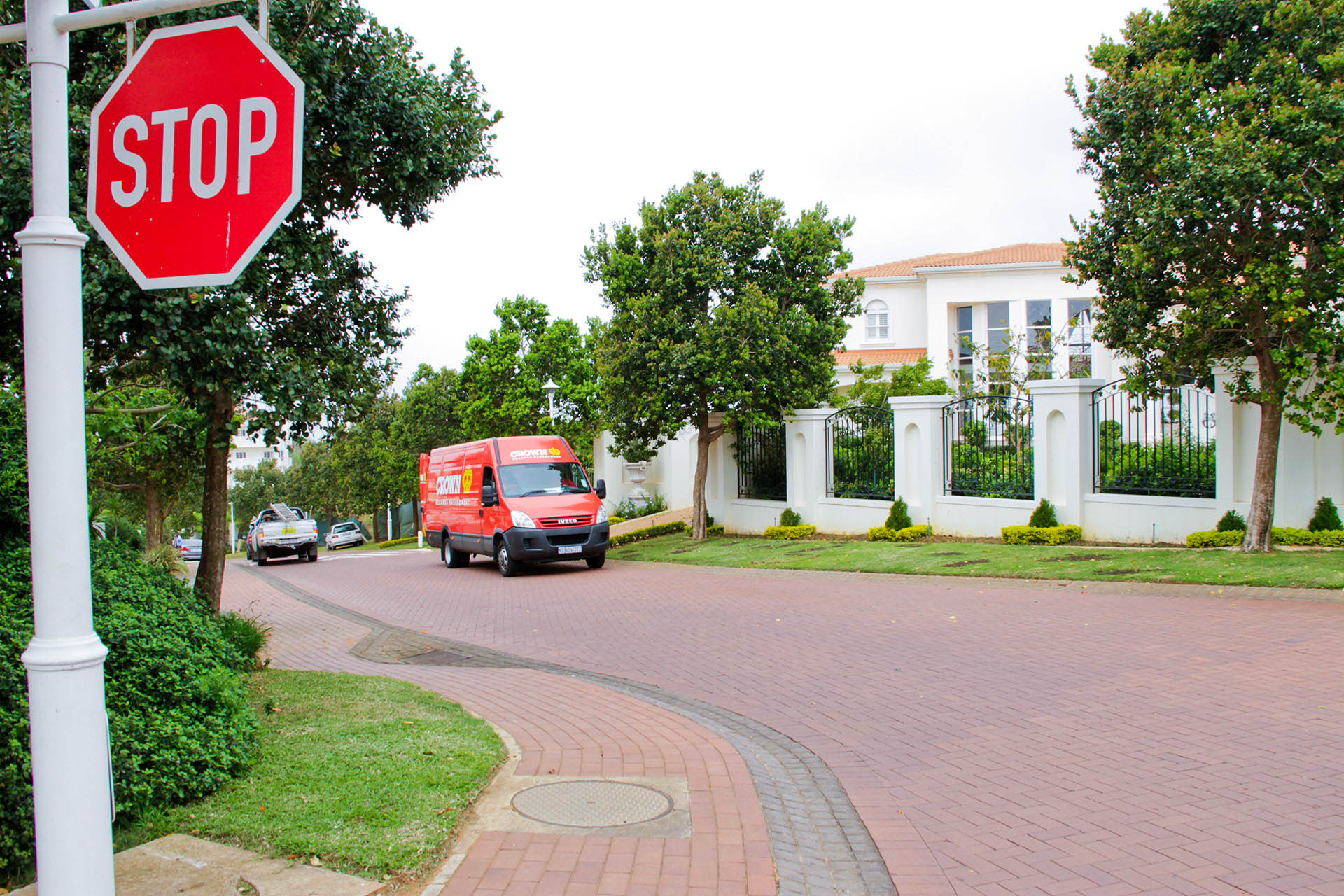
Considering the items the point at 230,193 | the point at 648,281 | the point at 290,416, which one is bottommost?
the point at 290,416

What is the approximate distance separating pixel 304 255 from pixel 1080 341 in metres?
39.8

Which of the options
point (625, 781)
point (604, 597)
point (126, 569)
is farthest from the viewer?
point (604, 597)

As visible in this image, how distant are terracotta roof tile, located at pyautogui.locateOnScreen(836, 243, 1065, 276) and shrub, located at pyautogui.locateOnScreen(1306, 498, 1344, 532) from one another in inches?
1129

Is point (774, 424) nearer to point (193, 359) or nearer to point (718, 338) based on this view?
point (718, 338)

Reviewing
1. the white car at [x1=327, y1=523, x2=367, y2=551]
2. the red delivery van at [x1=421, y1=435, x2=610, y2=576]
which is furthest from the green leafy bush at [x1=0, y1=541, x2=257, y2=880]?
the white car at [x1=327, y1=523, x2=367, y2=551]

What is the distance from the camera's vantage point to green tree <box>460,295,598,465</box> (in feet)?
130

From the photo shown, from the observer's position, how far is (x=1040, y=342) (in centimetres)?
3409

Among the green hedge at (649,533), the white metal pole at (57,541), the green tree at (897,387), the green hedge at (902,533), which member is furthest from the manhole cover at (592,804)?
the green tree at (897,387)

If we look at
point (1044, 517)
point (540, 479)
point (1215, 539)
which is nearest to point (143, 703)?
point (540, 479)

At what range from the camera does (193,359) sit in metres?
6.70

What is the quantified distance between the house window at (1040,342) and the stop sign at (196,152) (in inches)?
1146

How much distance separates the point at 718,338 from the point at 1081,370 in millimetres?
24917

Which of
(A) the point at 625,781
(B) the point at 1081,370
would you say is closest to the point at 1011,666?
(A) the point at 625,781

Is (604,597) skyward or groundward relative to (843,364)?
groundward
